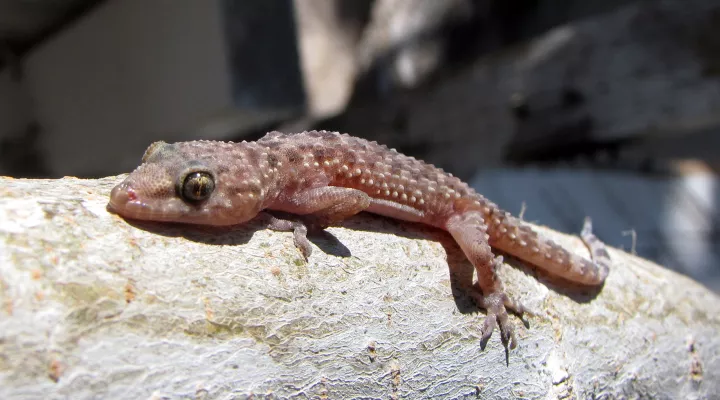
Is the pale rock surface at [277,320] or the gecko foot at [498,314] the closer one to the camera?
the pale rock surface at [277,320]

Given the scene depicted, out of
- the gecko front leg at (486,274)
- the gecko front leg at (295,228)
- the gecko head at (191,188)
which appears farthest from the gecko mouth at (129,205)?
the gecko front leg at (486,274)

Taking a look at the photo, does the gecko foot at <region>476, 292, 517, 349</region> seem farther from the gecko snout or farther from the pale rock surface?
the gecko snout

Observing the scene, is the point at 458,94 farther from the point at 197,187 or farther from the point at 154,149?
the point at 197,187

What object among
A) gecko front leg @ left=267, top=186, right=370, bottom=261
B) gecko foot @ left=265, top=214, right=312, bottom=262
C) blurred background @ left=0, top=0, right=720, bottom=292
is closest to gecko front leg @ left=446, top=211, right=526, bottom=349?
gecko front leg @ left=267, top=186, right=370, bottom=261

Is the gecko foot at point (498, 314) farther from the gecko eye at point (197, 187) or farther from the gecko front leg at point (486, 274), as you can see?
the gecko eye at point (197, 187)

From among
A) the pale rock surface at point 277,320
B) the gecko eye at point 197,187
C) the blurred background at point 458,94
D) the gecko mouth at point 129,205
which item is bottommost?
the pale rock surface at point 277,320

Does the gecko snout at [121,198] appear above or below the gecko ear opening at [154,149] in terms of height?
below

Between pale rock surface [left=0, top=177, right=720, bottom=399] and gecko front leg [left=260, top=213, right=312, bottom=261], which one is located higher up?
gecko front leg [left=260, top=213, right=312, bottom=261]

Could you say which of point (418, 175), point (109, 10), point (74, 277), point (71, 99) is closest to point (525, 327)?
point (418, 175)
